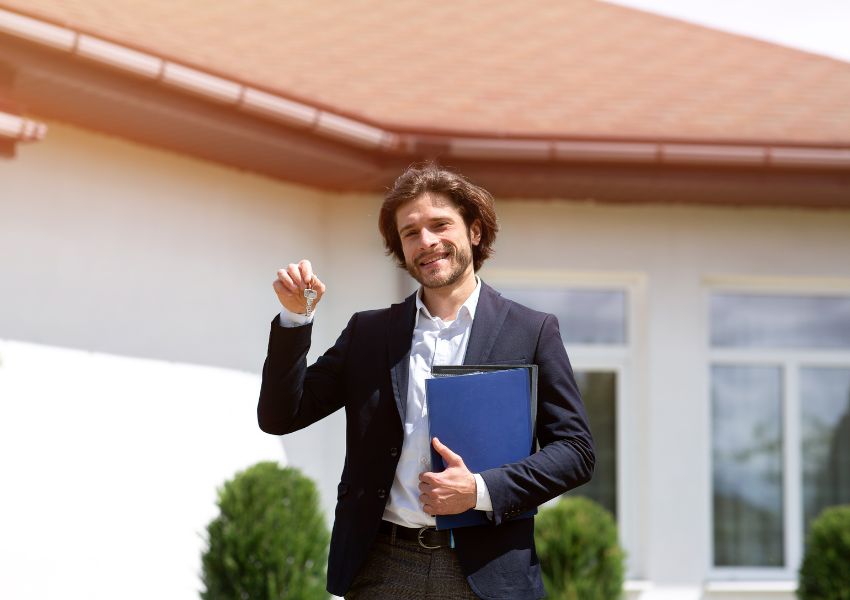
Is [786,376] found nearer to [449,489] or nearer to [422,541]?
[422,541]

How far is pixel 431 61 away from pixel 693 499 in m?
→ 3.24

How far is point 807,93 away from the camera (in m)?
7.89

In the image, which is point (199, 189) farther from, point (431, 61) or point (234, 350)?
Answer: point (431, 61)

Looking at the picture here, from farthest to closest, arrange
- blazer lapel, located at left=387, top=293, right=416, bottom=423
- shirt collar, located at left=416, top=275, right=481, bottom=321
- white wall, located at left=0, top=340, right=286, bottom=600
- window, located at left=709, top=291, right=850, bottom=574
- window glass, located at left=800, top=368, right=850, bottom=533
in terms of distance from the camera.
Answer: window glass, located at left=800, top=368, right=850, bottom=533 → window, located at left=709, top=291, right=850, bottom=574 → white wall, located at left=0, top=340, right=286, bottom=600 → shirt collar, located at left=416, top=275, right=481, bottom=321 → blazer lapel, located at left=387, top=293, right=416, bottom=423

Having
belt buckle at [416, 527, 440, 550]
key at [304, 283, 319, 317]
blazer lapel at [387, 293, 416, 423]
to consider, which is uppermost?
key at [304, 283, 319, 317]

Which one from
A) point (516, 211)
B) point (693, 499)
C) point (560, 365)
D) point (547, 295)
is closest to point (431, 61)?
point (516, 211)

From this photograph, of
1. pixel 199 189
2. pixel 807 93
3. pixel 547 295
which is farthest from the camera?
pixel 807 93

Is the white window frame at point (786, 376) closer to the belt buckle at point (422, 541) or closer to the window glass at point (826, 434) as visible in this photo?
the window glass at point (826, 434)

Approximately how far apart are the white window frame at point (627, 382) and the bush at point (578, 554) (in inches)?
30.6

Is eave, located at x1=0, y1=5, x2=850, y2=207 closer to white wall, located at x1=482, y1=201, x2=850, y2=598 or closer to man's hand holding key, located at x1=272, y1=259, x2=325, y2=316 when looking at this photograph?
white wall, located at x1=482, y1=201, x2=850, y2=598

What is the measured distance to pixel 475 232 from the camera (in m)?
2.94

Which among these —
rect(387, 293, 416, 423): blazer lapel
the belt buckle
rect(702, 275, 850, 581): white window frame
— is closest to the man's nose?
rect(387, 293, 416, 423): blazer lapel

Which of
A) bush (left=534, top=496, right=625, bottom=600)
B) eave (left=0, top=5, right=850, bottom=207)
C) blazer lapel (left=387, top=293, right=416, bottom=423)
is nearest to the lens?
blazer lapel (left=387, top=293, right=416, bottom=423)

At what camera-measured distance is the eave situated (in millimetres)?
5180
